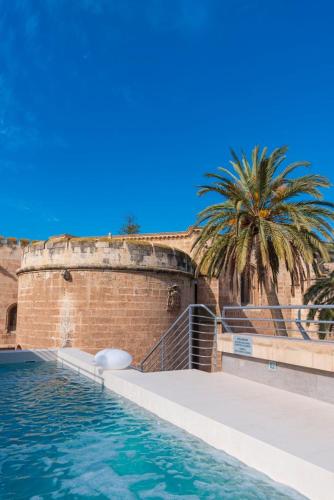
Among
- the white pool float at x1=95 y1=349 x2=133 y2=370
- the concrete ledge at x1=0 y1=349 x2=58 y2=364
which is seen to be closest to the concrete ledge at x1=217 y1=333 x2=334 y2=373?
the white pool float at x1=95 y1=349 x2=133 y2=370

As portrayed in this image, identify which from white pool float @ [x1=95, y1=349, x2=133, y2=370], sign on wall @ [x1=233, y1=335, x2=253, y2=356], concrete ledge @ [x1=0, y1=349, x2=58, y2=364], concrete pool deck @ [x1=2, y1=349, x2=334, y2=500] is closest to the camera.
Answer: concrete pool deck @ [x1=2, y1=349, x2=334, y2=500]

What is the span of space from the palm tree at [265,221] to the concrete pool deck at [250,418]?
5239 millimetres

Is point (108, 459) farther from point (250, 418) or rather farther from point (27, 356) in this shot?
point (27, 356)

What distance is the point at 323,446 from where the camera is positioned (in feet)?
11.7

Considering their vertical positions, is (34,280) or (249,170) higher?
(249,170)

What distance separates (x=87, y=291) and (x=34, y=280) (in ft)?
7.58

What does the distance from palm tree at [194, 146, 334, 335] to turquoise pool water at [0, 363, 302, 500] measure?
6.90 m

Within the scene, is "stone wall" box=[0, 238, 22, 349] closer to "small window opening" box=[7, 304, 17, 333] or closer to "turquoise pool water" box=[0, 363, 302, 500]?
"small window opening" box=[7, 304, 17, 333]

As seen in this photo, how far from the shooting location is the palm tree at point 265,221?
11453 mm

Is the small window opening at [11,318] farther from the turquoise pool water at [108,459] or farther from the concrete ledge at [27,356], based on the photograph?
the turquoise pool water at [108,459]

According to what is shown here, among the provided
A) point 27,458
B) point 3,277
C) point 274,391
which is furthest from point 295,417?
point 3,277

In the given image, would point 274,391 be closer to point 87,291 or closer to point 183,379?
point 183,379

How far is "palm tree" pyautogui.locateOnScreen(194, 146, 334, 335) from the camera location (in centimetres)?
1145

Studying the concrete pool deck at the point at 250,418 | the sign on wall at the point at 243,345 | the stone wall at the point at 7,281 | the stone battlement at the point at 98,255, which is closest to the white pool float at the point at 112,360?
the concrete pool deck at the point at 250,418
